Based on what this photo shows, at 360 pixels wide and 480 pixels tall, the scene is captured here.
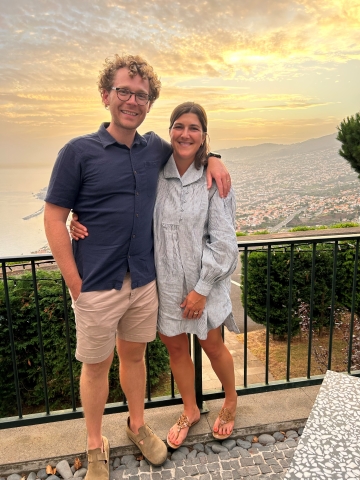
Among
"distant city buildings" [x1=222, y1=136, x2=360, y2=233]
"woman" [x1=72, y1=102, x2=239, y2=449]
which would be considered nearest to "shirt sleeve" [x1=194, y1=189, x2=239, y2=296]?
"woman" [x1=72, y1=102, x2=239, y2=449]

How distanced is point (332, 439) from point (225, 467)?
3.92 ft

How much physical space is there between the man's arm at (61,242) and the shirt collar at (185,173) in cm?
49

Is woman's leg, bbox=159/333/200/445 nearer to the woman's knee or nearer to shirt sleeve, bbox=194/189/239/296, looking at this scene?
the woman's knee

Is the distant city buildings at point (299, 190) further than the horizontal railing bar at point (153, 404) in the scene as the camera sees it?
Yes

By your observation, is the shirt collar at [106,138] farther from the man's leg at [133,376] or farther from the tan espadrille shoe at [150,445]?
the tan espadrille shoe at [150,445]

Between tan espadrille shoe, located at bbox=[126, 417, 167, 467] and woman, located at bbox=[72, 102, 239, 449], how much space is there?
22.2 inches

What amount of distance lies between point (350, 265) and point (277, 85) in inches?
689

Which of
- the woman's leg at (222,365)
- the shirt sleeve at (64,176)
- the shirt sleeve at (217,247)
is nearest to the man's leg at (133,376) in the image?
the woman's leg at (222,365)

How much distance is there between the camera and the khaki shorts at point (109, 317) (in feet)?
5.03

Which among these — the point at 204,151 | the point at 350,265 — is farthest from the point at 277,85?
the point at 204,151

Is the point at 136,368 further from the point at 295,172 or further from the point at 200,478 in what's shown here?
the point at 295,172

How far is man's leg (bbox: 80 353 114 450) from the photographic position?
1638 millimetres

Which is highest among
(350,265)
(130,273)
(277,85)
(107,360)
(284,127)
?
(277,85)

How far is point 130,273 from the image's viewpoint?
158 cm
